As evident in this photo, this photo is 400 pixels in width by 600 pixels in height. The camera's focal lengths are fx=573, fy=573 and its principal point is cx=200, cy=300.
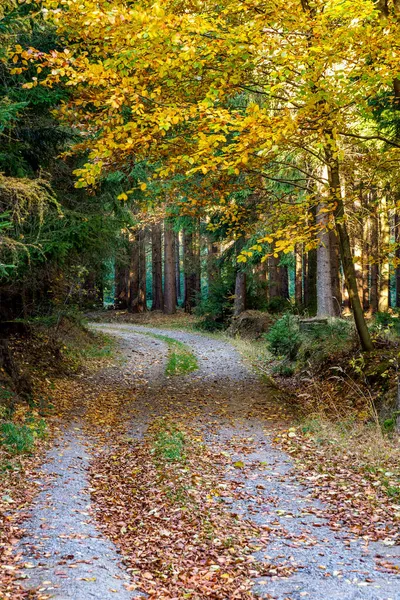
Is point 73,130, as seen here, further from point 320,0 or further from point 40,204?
point 320,0

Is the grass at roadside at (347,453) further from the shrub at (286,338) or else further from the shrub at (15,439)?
the shrub at (15,439)

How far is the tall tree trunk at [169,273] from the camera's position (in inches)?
1235

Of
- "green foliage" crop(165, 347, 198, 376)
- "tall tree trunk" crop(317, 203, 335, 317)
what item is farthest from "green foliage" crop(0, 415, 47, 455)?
"tall tree trunk" crop(317, 203, 335, 317)

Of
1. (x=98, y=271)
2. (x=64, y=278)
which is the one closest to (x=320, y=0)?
(x=64, y=278)

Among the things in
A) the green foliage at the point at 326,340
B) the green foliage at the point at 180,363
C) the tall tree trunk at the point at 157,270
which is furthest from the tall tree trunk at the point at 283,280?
the green foliage at the point at 326,340

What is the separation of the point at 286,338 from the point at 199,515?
9.49 meters

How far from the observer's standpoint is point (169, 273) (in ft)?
105

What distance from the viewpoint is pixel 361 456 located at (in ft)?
26.7

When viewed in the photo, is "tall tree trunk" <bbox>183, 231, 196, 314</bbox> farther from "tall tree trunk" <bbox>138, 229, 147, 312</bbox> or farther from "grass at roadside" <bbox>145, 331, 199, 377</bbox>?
"grass at roadside" <bbox>145, 331, 199, 377</bbox>

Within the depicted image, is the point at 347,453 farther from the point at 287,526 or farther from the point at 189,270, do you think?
the point at 189,270

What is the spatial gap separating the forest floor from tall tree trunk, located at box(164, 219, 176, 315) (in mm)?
20451

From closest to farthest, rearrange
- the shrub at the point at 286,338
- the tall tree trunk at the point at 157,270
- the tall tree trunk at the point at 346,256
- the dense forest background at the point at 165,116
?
the dense forest background at the point at 165,116, the tall tree trunk at the point at 346,256, the shrub at the point at 286,338, the tall tree trunk at the point at 157,270

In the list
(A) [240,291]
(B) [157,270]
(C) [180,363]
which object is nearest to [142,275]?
(B) [157,270]

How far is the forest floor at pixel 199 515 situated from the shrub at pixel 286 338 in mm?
3928
